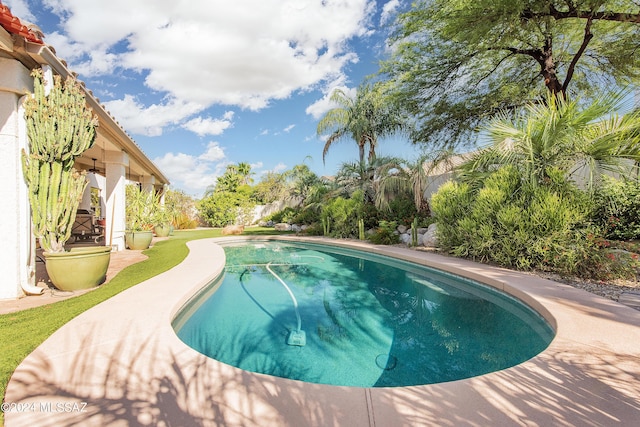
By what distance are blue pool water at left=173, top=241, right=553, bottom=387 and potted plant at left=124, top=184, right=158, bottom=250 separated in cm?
485

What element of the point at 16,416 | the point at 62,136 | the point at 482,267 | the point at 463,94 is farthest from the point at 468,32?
the point at 16,416

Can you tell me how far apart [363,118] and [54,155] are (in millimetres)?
13817

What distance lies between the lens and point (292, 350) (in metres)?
3.54

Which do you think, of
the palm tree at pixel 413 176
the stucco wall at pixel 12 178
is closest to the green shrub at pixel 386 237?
the palm tree at pixel 413 176

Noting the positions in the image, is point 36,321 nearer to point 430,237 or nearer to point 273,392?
point 273,392

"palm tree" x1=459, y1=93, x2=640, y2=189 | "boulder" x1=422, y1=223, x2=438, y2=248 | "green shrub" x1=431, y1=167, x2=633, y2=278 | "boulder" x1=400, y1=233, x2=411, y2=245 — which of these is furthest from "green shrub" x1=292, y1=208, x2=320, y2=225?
"palm tree" x1=459, y1=93, x2=640, y2=189

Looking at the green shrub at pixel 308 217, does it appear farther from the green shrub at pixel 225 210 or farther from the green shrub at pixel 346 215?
the green shrub at pixel 225 210

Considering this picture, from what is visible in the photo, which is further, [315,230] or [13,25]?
[315,230]

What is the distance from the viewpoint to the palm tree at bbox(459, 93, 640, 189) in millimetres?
5641

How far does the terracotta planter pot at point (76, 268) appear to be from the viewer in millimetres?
4551

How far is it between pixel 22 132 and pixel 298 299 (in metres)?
5.13

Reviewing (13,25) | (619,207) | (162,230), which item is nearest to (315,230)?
(162,230)

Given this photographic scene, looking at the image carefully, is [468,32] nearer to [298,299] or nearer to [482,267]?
[482,267]

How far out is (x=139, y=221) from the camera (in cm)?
1030
